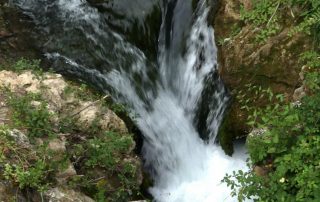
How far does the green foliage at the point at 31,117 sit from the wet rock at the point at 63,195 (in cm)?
68

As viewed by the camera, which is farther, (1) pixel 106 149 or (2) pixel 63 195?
(1) pixel 106 149

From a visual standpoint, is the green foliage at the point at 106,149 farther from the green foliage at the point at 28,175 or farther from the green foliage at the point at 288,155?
the green foliage at the point at 288,155

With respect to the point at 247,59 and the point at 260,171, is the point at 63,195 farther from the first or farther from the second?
the point at 247,59

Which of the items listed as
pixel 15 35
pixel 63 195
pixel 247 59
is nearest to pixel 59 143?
pixel 63 195

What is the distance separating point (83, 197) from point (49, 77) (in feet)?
5.82

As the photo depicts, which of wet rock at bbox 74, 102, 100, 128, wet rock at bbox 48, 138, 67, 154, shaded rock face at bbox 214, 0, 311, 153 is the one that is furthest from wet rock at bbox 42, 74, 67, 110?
shaded rock face at bbox 214, 0, 311, 153

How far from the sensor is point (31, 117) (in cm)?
Result: 487

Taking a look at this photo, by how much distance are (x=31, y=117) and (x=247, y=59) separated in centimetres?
280

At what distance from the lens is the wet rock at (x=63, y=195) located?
4386 mm

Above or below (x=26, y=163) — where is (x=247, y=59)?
above

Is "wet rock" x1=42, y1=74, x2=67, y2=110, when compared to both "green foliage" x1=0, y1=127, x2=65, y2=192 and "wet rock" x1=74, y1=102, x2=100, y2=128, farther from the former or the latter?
"green foliage" x1=0, y1=127, x2=65, y2=192

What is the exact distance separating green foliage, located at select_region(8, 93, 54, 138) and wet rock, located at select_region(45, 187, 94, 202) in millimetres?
675

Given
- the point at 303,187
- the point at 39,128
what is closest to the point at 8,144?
the point at 39,128

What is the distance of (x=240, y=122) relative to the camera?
233 inches
